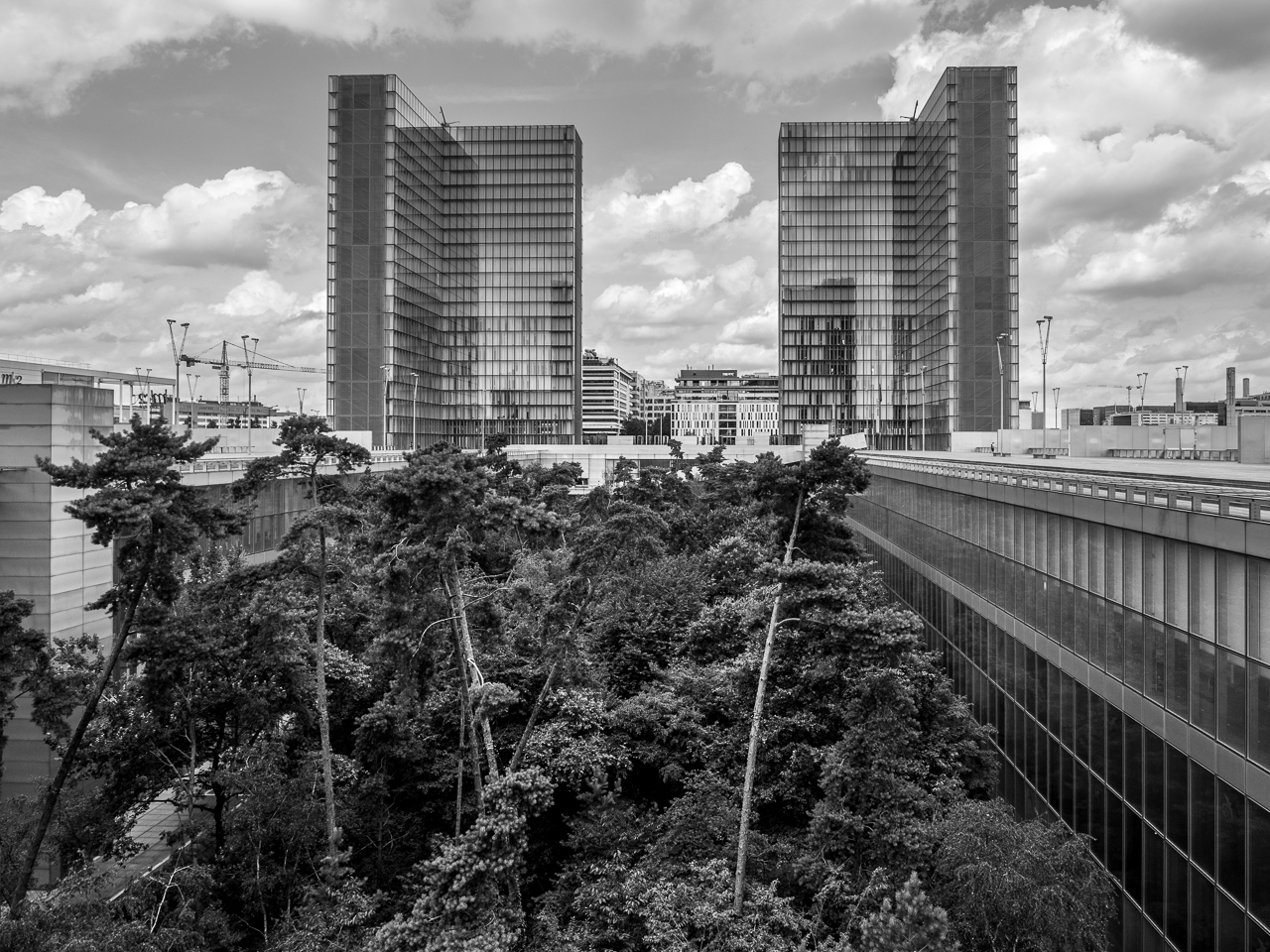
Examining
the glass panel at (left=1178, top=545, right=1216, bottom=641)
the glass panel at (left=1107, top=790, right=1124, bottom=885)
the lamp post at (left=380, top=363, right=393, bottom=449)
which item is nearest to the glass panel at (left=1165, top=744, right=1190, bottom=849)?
the glass panel at (left=1107, top=790, right=1124, bottom=885)

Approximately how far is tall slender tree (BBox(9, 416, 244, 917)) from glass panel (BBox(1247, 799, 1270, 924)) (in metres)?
19.6

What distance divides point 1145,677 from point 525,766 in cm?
1588

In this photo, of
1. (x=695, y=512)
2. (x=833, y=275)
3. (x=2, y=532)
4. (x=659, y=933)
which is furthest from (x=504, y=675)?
(x=833, y=275)

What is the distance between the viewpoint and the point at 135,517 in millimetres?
16922

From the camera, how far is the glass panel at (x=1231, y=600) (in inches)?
513

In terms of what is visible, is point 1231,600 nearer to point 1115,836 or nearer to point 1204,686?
point 1204,686

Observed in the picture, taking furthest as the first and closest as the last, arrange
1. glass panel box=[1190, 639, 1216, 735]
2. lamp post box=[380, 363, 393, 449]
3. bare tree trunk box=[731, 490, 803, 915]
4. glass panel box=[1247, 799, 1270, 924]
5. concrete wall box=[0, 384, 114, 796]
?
lamp post box=[380, 363, 393, 449] < concrete wall box=[0, 384, 114, 796] < bare tree trunk box=[731, 490, 803, 915] < glass panel box=[1190, 639, 1216, 735] < glass panel box=[1247, 799, 1270, 924]

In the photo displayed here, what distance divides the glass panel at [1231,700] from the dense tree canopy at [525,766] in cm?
339

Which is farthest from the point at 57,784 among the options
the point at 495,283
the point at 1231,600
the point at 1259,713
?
the point at 495,283

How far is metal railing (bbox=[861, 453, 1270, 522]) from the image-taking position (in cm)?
1315

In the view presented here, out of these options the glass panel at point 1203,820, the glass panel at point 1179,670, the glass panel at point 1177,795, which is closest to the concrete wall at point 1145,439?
the glass panel at point 1179,670

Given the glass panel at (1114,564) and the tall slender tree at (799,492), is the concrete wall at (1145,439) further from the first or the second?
the glass panel at (1114,564)

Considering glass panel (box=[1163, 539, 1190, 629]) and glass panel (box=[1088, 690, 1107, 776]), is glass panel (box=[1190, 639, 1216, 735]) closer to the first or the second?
glass panel (box=[1163, 539, 1190, 629])

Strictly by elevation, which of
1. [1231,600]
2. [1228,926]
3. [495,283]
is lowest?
[1228,926]
